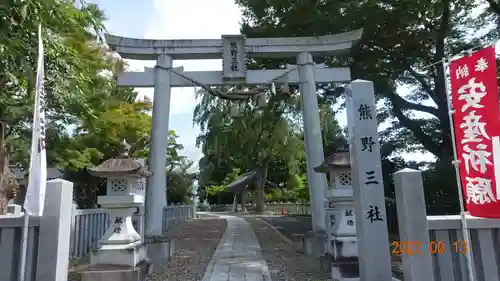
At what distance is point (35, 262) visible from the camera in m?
3.63

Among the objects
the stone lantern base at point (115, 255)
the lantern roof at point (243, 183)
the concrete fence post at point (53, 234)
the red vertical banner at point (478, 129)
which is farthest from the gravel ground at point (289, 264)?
the lantern roof at point (243, 183)

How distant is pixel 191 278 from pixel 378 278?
3.48m

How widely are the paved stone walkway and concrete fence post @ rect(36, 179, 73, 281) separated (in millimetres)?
3132

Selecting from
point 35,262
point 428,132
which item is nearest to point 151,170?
point 35,262

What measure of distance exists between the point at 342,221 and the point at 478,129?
3333mm

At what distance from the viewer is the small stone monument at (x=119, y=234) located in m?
6.05

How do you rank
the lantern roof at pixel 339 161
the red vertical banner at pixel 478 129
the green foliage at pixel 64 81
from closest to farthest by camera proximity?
1. the red vertical banner at pixel 478 129
2. the green foliage at pixel 64 81
3. the lantern roof at pixel 339 161

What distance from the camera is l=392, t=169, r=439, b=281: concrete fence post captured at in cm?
341

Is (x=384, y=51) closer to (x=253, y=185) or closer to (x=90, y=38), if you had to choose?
(x=90, y=38)

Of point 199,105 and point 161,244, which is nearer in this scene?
point 161,244

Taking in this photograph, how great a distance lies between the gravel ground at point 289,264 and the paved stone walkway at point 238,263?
18 cm

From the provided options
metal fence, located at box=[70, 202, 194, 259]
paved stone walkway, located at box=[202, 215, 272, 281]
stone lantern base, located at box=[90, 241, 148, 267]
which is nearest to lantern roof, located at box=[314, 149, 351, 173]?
paved stone walkway, located at box=[202, 215, 272, 281]
